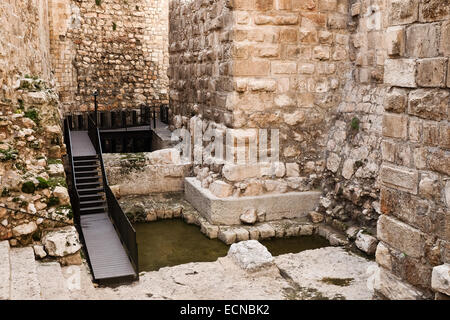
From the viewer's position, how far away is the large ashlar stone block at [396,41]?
3072mm

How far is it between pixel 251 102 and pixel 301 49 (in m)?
0.95

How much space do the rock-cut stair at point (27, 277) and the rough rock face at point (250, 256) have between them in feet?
5.29

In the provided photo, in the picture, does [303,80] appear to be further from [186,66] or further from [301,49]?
[186,66]

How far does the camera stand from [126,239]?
15.7 feet

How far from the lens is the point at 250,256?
14.7 feet

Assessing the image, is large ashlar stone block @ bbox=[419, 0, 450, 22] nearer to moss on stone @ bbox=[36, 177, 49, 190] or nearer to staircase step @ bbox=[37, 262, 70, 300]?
staircase step @ bbox=[37, 262, 70, 300]

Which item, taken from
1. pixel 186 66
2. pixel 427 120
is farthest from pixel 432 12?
pixel 186 66

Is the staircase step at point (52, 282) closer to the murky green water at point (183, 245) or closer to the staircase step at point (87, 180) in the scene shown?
the murky green water at point (183, 245)

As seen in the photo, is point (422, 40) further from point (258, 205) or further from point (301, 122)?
point (258, 205)

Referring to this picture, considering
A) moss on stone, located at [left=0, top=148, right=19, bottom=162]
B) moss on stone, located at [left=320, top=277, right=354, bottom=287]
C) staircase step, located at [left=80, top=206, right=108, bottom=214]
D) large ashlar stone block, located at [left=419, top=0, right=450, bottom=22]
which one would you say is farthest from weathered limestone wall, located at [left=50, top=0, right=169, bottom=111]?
large ashlar stone block, located at [left=419, top=0, right=450, bottom=22]

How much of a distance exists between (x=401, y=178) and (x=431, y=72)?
2.33 feet

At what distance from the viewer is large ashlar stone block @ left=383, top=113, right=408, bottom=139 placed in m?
3.10

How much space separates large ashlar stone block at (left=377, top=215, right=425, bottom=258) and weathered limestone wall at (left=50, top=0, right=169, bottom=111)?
431 inches

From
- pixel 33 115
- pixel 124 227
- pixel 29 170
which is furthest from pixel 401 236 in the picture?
pixel 33 115
